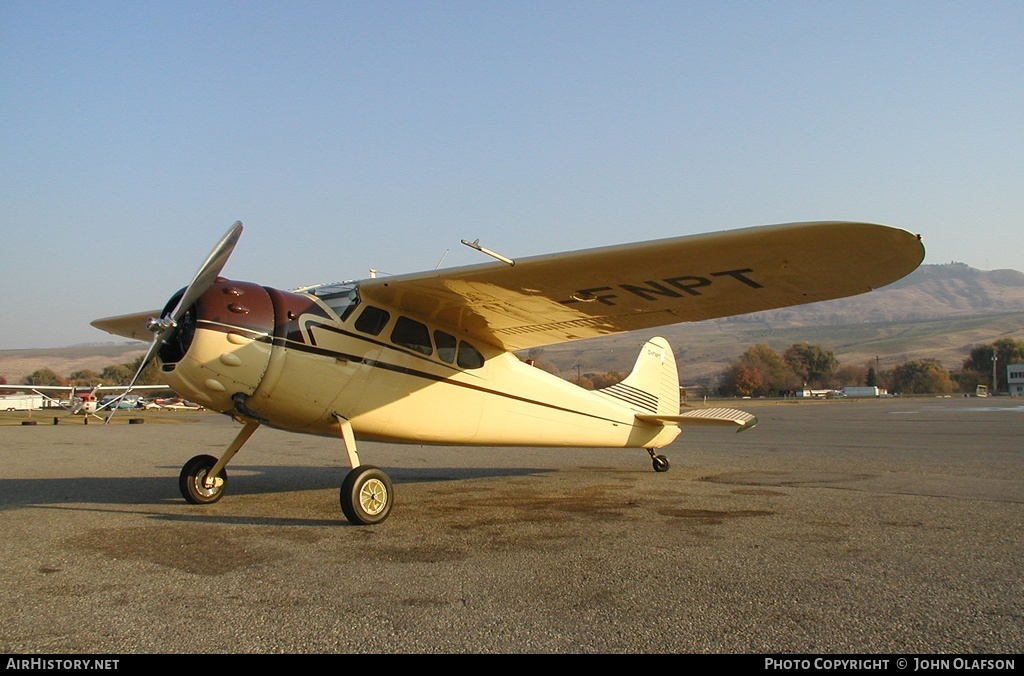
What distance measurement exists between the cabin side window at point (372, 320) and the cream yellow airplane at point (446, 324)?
0.04ft

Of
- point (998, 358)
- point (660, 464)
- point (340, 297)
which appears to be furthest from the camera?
point (998, 358)

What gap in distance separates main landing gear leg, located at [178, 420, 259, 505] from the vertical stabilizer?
5516 mm

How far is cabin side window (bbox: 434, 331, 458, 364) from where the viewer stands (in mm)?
8383

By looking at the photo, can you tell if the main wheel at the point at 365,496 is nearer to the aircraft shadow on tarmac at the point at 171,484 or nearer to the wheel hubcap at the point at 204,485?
the wheel hubcap at the point at 204,485

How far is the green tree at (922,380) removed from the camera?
101m

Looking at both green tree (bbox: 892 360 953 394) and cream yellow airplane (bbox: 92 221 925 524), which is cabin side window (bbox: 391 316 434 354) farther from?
green tree (bbox: 892 360 953 394)

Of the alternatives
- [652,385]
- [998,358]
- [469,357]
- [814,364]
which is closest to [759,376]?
[814,364]

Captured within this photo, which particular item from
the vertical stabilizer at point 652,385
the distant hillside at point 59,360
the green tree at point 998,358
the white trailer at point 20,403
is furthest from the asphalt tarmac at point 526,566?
the distant hillside at point 59,360

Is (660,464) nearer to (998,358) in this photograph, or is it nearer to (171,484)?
(171,484)

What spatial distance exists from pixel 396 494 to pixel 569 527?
10.2 feet

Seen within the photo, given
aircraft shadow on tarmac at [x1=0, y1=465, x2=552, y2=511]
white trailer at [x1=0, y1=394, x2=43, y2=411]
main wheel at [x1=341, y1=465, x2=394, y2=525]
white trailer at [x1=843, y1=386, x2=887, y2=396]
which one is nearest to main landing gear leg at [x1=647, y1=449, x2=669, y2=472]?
aircraft shadow on tarmac at [x1=0, y1=465, x2=552, y2=511]

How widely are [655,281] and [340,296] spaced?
3180 mm

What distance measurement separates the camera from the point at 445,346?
27.8 ft
